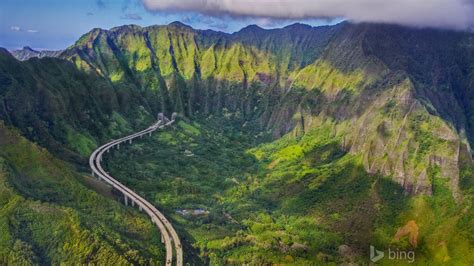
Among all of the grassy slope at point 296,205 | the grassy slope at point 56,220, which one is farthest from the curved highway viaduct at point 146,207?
the grassy slope at point 296,205

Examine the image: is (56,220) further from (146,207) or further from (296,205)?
(296,205)

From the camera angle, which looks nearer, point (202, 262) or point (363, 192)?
point (202, 262)

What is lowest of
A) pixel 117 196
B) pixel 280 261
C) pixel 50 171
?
pixel 280 261

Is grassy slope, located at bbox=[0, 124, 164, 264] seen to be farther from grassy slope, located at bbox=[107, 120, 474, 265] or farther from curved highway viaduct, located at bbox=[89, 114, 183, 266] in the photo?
grassy slope, located at bbox=[107, 120, 474, 265]

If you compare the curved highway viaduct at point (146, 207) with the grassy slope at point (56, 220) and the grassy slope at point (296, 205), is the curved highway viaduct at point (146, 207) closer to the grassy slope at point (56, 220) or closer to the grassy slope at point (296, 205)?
the grassy slope at point (56, 220)

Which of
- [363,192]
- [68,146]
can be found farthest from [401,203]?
[68,146]

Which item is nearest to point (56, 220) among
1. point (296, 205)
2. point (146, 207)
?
point (146, 207)

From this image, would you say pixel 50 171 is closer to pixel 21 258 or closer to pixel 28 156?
pixel 28 156

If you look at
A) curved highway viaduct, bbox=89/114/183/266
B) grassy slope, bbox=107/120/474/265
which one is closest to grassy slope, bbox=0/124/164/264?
curved highway viaduct, bbox=89/114/183/266
